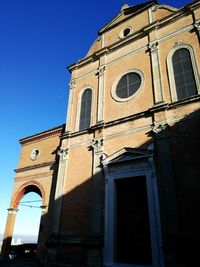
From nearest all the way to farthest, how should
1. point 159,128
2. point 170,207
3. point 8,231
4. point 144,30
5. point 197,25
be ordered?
point 170,207 → point 159,128 → point 197,25 → point 144,30 → point 8,231

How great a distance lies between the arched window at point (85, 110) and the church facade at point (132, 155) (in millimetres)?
64

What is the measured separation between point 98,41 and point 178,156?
9838 mm

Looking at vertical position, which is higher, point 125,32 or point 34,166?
point 125,32

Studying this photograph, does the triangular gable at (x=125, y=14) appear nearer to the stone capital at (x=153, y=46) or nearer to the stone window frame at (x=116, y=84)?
the stone capital at (x=153, y=46)

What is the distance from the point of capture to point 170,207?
7.46 m

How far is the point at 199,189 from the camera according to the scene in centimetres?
723

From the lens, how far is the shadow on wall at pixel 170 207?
695cm

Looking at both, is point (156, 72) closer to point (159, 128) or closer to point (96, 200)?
point (159, 128)

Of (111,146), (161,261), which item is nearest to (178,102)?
(111,146)

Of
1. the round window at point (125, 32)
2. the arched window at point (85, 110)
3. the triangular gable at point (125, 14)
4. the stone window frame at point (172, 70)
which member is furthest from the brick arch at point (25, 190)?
the triangular gable at point (125, 14)

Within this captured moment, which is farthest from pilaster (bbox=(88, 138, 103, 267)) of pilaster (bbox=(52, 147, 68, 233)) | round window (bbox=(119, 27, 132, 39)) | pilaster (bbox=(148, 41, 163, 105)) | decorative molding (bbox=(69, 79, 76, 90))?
round window (bbox=(119, 27, 132, 39))

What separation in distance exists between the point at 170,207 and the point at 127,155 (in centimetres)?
278

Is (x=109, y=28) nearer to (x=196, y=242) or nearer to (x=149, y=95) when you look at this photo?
(x=149, y=95)

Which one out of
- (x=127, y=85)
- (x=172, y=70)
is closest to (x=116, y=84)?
(x=127, y=85)
